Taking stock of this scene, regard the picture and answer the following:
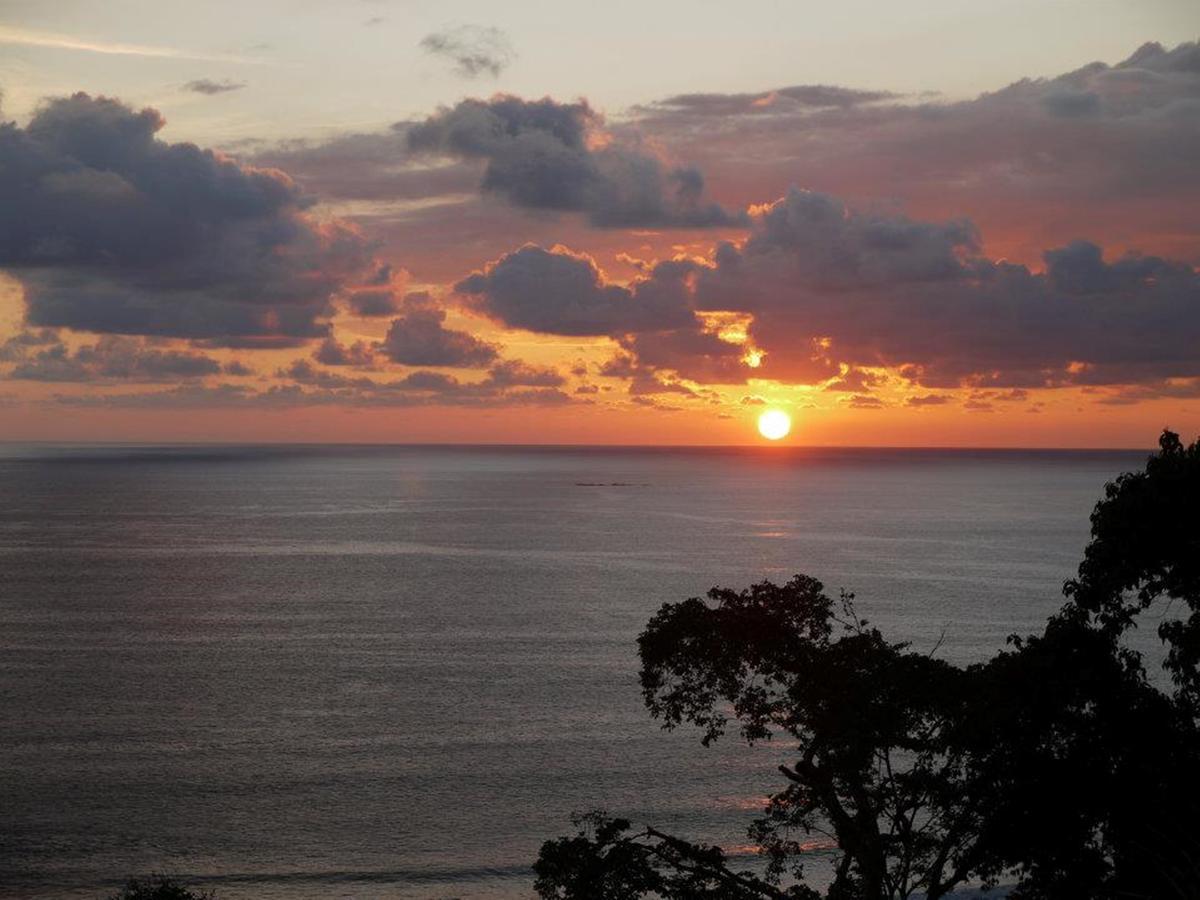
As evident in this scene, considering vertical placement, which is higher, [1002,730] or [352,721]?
[1002,730]

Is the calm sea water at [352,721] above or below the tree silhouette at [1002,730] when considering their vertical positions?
below

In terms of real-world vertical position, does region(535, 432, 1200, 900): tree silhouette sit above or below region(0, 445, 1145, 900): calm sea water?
above

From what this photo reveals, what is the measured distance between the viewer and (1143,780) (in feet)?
86.2

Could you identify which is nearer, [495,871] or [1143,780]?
[1143,780]

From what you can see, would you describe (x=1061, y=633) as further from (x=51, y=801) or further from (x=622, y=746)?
(x=51, y=801)

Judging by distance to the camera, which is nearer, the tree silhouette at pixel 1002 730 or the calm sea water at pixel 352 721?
the tree silhouette at pixel 1002 730

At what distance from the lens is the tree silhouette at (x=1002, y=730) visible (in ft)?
86.5

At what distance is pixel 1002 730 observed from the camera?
1064 inches

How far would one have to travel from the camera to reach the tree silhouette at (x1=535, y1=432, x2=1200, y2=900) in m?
26.4

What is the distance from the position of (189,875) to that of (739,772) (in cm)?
2837

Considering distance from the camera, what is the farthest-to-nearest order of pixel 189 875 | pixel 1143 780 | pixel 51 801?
pixel 51 801 → pixel 189 875 → pixel 1143 780

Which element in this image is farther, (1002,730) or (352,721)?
(352,721)

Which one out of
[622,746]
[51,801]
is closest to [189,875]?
[51,801]

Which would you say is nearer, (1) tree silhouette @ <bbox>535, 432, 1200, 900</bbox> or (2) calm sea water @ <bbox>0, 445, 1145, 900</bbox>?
(1) tree silhouette @ <bbox>535, 432, 1200, 900</bbox>
